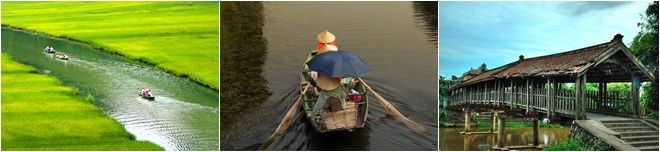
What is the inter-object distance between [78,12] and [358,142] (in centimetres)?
1132

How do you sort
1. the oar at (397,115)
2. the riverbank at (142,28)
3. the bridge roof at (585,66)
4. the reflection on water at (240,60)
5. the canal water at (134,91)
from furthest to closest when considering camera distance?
the riverbank at (142,28) → the reflection on water at (240,60) → the canal water at (134,91) → the oar at (397,115) → the bridge roof at (585,66)

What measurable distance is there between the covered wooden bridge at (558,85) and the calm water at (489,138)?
0.30 meters

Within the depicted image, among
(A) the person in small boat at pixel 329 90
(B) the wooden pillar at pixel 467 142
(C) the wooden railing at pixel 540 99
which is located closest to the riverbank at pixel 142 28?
(A) the person in small boat at pixel 329 90

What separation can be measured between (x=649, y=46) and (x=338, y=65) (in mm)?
4862

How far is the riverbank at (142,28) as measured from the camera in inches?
431

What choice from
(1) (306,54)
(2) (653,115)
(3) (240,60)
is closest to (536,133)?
(2) (653,115)

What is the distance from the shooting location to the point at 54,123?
25.8 ft

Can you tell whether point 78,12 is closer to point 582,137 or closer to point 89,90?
point 89,90

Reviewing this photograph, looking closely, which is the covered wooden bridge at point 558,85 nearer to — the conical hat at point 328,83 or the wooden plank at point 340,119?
the wooden plank at point 340,119

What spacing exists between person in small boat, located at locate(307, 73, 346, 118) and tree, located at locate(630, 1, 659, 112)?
4476 millimetres

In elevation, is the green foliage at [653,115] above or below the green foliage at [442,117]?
above

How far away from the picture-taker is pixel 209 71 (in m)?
10.3

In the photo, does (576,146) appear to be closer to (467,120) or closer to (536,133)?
(536,133)

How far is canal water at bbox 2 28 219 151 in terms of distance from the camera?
313 inches
